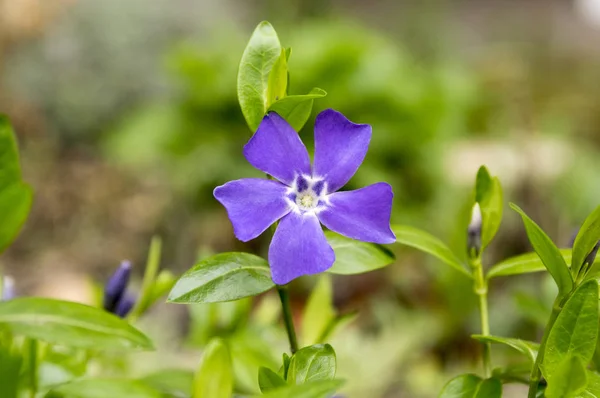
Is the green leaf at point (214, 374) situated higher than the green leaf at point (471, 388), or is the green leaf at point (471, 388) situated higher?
the green leaf at point (214, 374)

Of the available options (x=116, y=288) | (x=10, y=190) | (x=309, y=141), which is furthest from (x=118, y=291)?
(x=309, y=141)

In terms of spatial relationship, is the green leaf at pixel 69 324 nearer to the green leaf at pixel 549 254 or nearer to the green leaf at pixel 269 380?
the green leaf at pixel 269 380

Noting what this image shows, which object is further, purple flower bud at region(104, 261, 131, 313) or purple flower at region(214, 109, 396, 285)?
purple flower bud at region(104, 261, 131, 313)

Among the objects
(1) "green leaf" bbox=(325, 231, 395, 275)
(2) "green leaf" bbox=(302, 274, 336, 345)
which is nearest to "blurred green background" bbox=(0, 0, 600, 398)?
(2) "green leaf" bbox=(302, 274, 336, 345)

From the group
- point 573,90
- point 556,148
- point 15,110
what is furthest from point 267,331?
point 573,90

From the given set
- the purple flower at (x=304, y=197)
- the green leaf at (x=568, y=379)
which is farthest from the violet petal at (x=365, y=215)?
the green leaf at (x=568, y=379)

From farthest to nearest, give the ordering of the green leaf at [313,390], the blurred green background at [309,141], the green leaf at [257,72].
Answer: the blurred green background at [309,141] < the green leaf at [257,72] < the green leaf at [313,390]

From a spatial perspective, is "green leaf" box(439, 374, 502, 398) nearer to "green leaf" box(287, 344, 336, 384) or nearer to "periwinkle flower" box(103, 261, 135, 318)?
"green leaf" box(287, 344, 336, 384)
